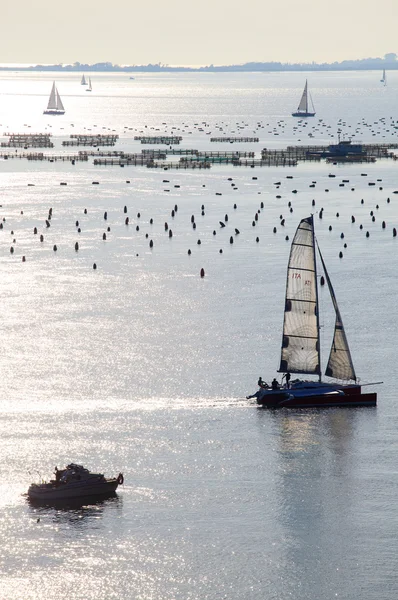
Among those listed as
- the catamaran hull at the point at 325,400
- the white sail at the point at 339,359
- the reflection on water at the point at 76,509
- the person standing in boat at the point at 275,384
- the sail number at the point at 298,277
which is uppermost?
the sail number at the point at 298,277

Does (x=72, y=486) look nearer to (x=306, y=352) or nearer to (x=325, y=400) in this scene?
(x=325, y=400)

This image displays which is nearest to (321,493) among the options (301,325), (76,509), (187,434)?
(187,434)

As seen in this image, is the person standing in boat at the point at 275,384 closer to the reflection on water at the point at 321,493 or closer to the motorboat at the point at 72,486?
the reflection on water at the point at 321,493

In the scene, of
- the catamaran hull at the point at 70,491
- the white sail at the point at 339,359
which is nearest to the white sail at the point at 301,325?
the white sail at the point at 339,359

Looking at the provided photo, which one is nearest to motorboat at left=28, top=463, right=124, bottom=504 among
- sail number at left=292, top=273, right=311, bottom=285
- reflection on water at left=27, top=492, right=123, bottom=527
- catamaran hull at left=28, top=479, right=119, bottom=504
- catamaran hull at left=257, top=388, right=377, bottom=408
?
catamaran hull at left=28, top=479, right=119, bottom=504

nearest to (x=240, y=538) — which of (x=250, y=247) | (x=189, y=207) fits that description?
(x=250, y=247)

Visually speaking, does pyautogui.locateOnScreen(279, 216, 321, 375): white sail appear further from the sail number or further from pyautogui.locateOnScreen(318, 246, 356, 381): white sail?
pyautogui.locateOnScreen(318, 246, 356, 381): white sail

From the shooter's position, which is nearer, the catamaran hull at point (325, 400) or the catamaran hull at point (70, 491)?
the catamaran hull at point (70, 491)
